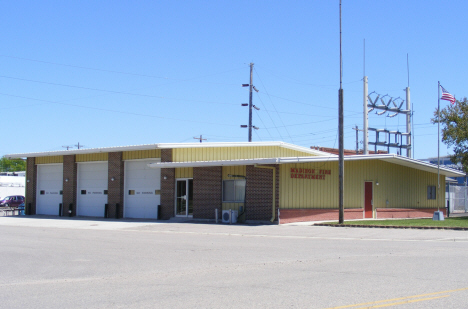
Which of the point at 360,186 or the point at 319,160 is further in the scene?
the point at 360,186

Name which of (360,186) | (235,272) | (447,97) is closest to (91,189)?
(360,186)

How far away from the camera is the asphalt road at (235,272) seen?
7.72 metres

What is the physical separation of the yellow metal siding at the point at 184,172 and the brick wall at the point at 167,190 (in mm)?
226

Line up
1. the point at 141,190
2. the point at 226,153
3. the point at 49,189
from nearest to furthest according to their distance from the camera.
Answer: the point at 226,153 → the point at 141,190 → the point at 49,189

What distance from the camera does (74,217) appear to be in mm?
33062

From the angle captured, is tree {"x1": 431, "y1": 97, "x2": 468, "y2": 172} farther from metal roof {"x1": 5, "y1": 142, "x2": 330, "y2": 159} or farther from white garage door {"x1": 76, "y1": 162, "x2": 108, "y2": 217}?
white garage door {"x1": 76, "y1": 162, "x2": 108, "y2": 217}

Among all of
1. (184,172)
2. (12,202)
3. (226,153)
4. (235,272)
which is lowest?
(12,202)

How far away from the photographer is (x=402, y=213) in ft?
107

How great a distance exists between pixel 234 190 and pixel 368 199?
8.79 meters

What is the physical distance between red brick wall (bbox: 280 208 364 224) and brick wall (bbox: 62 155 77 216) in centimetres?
1552

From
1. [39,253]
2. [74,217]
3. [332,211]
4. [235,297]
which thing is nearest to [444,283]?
[235,297]

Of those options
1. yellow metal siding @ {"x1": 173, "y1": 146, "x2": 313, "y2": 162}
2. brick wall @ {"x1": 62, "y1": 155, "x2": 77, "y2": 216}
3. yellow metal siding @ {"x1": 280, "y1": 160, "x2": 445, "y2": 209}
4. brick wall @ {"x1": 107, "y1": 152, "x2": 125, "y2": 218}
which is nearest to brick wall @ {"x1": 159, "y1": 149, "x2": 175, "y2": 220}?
yellow metal siding @ {"x1": 173, "y1": 146, "x2": 313, "y2": 162}

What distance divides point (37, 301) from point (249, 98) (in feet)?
125

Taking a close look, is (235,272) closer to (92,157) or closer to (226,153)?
(226,153)
